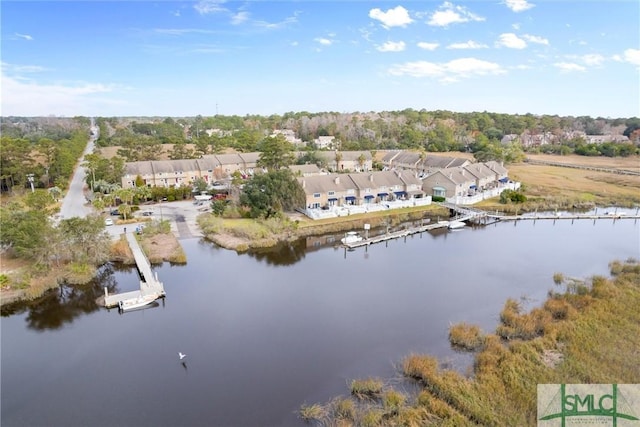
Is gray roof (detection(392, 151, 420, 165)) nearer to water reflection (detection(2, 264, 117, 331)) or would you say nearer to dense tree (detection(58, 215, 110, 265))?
dense tree (detection(58, 215, 110, 265))

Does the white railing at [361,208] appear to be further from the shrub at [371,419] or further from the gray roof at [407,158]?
the shrub at [371,419]

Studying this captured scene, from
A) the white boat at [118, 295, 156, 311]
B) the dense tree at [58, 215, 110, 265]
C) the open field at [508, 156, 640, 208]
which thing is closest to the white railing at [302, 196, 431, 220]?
the open field at [508, 156, 640, 208]

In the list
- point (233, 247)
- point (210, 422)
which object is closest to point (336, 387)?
point (210, 422)

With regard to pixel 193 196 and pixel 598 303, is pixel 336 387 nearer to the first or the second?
pixel 598 303

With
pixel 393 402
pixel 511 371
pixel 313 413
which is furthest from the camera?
pixel 511 371

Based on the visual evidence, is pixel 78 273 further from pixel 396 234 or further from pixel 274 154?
pixel 274 154

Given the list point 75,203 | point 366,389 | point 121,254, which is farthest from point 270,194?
point 366,389
